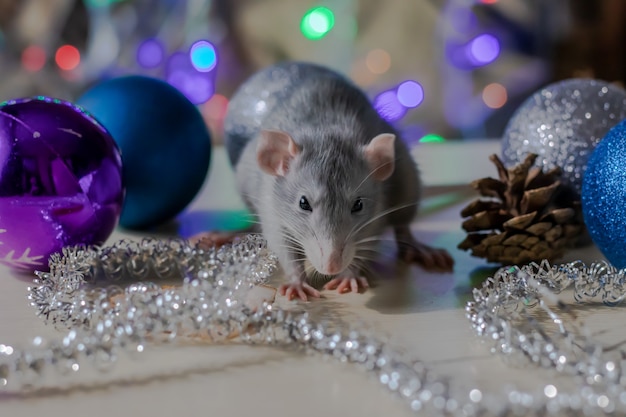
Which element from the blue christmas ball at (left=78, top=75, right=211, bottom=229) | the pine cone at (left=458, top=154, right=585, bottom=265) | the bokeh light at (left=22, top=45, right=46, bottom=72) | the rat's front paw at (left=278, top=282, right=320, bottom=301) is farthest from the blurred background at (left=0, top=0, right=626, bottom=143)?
the rat's front paw at (left=278, top=282, right=320, bottom=301)

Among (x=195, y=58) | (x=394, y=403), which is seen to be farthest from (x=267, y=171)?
(x=195, y=58)

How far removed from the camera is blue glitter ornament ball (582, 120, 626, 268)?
707 millimetres

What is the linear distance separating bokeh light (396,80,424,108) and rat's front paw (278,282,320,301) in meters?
1.89

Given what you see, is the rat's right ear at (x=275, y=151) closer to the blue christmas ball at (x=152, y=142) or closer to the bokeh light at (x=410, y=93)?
the blue christmas ball at (x=152, y=142)

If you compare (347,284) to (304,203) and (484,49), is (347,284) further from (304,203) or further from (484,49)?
(484,49)

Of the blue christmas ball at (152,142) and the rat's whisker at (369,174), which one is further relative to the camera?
the blue christmas ball at (152,142)

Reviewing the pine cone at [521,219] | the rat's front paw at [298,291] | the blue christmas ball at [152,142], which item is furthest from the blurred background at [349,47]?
the rat's front paw at [298,291]

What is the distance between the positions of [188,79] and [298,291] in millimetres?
1875

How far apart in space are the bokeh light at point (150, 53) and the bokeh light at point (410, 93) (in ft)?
2.89

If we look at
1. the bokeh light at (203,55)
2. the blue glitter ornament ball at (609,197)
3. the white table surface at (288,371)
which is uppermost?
the bokeh light at (203,55)

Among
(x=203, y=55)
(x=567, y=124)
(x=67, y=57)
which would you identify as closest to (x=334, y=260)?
(x=567, y=124)

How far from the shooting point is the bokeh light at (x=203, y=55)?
247 cm

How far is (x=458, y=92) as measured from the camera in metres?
2.60

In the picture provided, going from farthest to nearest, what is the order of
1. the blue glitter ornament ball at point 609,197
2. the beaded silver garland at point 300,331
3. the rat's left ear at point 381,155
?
the rat's left ear at point 381,155
the blue glitter ornament ball at point 609,197
the beaded silver garland at point 300,331
